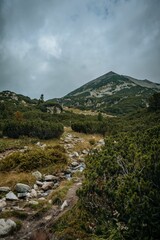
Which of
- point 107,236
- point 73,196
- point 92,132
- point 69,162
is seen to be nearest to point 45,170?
point 69,162

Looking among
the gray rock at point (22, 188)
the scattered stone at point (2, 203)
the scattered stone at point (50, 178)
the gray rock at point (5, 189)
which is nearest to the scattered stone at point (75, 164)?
the scattered stone at point (50, 178)

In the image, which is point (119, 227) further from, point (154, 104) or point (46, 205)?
point (154, 104)

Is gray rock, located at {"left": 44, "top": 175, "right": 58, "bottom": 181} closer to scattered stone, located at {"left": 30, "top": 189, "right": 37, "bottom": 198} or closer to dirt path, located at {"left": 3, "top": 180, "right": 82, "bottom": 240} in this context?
scattered stone, located at {"left": 30, "top": 189, "right": 37, "bottom": 198}

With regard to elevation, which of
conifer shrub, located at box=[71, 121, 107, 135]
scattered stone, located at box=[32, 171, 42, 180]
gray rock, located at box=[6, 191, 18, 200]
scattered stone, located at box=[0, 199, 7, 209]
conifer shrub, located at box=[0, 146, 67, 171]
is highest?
conifer shrub, located at box=[71, 121, 107, 135]

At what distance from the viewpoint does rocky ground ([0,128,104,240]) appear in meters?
7.28

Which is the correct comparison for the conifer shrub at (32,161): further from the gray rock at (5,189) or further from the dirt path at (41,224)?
the dirt path at (41,224)

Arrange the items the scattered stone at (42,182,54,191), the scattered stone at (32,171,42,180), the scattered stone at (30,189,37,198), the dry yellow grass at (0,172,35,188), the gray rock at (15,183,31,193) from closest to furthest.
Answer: the scattered stone at (30,189,37,198)
the gray rock at (15,183,31,193)
the scattered stone at (42,182,54,191)
the dry yellow grass at (0,172,35,188)
the scattered stone at (32,171,42,180)

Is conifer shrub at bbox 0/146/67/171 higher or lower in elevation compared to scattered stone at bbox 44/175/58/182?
higher

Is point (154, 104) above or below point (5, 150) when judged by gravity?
above

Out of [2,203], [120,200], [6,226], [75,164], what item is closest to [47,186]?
[2,203]

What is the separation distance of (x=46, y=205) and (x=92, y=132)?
1701 centimetres

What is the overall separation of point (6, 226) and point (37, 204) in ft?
6.31

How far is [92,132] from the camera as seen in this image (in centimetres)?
2584

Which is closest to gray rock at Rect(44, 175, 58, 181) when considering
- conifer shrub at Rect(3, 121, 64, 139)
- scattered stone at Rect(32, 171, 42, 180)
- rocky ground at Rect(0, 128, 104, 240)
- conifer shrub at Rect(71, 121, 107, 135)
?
rocky ground at Rect(0, 128, 104, 240)
